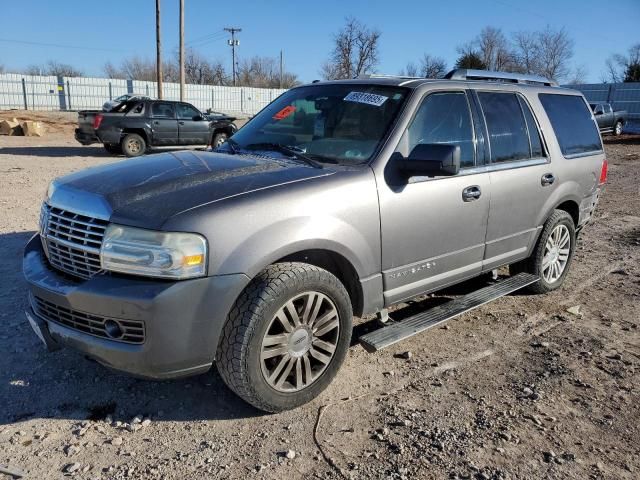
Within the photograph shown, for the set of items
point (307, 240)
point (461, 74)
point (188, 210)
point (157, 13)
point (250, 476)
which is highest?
point (157, 13)

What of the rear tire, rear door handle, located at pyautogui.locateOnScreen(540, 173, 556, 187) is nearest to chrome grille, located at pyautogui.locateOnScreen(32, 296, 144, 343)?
rear door handle, located at pyautogui.locateOnScreen(540, 173, 556, 187)

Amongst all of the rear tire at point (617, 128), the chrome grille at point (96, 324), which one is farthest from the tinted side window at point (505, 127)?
the rear tire at point (617, 128)

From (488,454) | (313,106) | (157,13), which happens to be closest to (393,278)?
(488,454)

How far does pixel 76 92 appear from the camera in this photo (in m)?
38.0

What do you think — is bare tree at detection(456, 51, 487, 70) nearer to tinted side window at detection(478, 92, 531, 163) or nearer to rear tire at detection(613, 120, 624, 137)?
rear tire at detection(613, 120, 624, 137)

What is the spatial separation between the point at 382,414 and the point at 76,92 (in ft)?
134

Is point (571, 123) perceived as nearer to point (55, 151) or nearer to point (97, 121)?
point (97, 121)

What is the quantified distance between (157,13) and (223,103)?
19550 millimetres

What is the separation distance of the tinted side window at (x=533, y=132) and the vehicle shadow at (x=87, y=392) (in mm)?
3260

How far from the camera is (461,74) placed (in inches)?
176

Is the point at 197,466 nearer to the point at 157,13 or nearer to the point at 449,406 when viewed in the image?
the point at 449,406

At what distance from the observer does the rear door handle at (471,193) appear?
3.87 meters

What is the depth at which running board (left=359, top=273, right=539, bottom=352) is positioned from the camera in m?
3.37

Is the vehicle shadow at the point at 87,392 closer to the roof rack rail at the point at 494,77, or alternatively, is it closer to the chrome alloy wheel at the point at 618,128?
the roof rack rail at the point at 494,77
